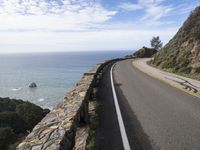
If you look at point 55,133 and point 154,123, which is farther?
point 154,123

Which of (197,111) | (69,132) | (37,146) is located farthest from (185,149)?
(197,111)

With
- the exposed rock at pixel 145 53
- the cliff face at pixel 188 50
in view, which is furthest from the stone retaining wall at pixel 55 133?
the exposed rock at pixel 145 53

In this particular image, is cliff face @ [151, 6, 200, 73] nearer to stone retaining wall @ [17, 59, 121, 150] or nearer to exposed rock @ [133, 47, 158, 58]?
stone retaining wall @ [17, 59, 121, 150]

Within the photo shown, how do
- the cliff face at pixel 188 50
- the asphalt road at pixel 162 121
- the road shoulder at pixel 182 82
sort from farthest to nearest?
1. the cliff face at pixel 188 50
2. the road shoulder at pixel 182 82
3. the asphalt road at pixel 162 121

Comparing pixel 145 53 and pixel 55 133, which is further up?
pixel 55 133

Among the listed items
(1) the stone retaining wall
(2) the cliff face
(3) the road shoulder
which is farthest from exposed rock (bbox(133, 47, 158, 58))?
(1) the stone retaining wall

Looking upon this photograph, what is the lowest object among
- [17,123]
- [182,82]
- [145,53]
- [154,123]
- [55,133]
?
[17,123]

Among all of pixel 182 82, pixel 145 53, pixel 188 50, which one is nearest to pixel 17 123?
pixel 188 50

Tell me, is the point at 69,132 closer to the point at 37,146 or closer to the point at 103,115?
the point at 37,146

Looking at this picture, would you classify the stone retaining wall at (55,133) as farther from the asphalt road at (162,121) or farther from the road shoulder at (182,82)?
the road shoulder at (182,82)

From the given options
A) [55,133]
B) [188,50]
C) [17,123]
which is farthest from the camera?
[17,123]

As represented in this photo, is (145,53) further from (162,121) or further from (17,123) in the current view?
(162,121)

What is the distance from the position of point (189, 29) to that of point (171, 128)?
31393 millimetres

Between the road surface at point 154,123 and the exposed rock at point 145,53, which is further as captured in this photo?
the exposed rock at point 145,53
